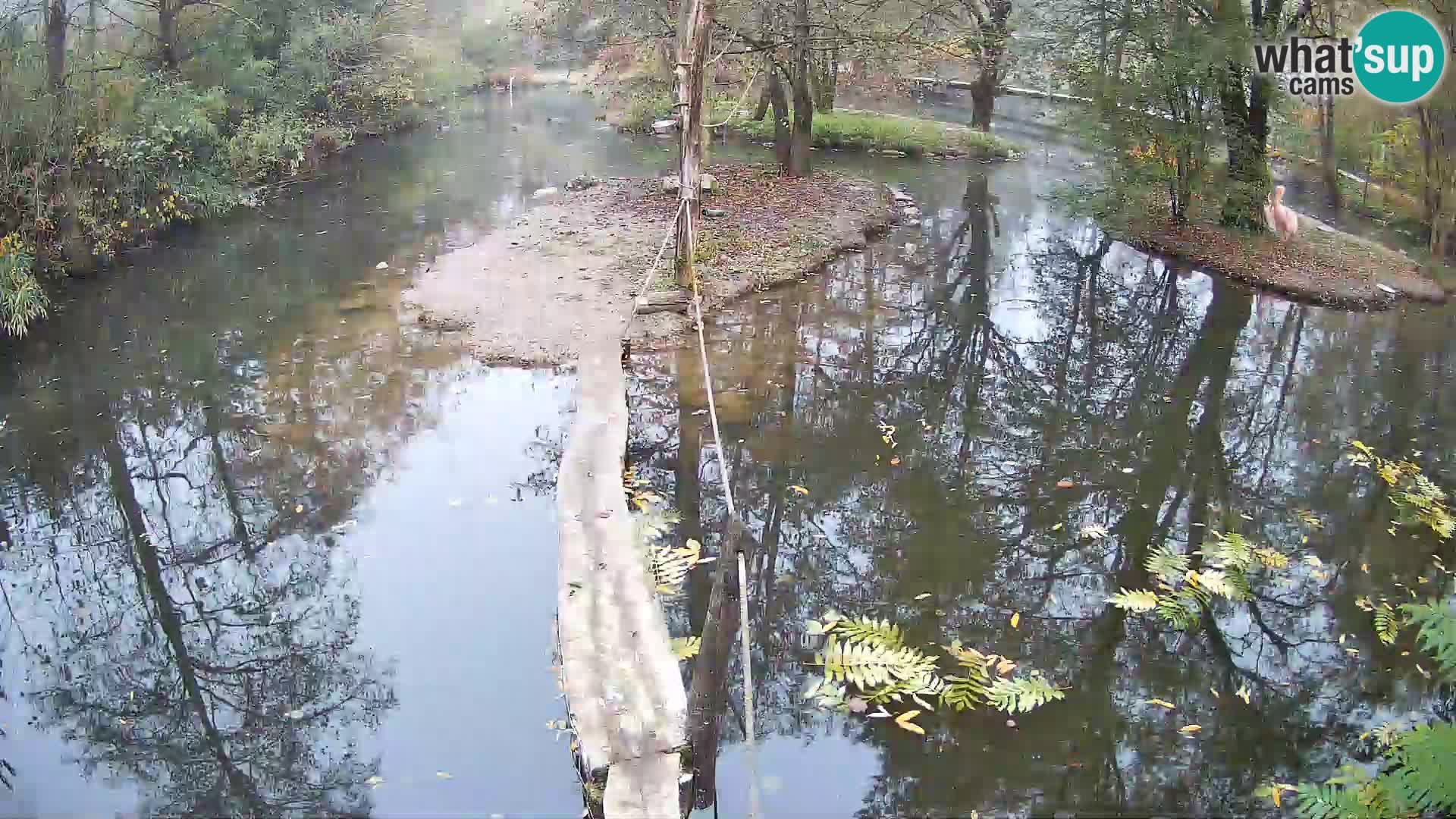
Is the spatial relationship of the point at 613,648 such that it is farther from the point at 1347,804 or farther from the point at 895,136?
the point at 895,136

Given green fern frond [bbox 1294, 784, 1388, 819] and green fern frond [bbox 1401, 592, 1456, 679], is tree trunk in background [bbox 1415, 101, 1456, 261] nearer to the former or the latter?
green fern frond [bbox 1401, 592, 1456, 679]

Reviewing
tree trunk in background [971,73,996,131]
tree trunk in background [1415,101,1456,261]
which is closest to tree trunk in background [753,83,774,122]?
tree trunk in background [971,73,996,131]

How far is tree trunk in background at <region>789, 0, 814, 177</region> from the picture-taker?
1598cm

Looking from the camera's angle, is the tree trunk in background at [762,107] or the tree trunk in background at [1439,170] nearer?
the tree trunk in background at [1439,170]

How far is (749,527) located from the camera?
6965 millimetres

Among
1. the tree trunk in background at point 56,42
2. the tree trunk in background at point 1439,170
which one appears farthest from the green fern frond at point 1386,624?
the tree trunk in background at point 56,42

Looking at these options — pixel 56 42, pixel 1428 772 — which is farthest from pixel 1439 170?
pixel 56 42

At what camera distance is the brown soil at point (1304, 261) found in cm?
1219

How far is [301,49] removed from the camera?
778 inches

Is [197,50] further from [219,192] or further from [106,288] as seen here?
[106,288]

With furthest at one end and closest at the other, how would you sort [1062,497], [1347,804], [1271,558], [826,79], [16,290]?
[826,79]
[16,290]
[1062,497]
[1271,558]
[1347,804]

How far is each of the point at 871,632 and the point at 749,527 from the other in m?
1.42

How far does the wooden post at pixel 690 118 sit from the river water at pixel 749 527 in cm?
82

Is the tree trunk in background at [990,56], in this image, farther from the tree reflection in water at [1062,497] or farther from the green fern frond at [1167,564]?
the green fern frond at [1167,564]
